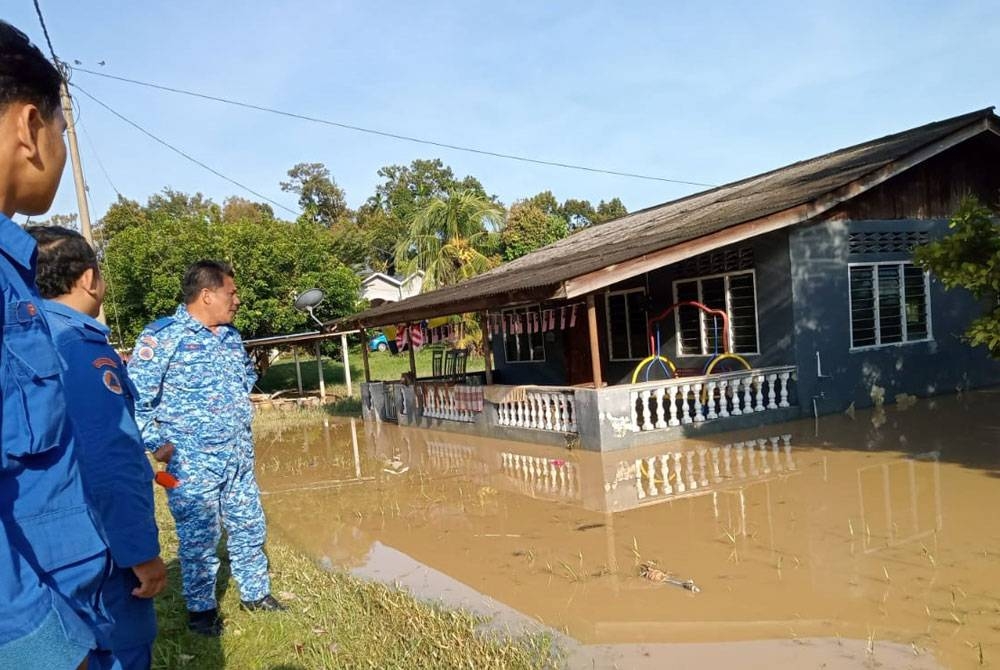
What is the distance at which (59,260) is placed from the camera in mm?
2408

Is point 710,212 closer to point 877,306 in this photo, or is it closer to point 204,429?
point 877,306

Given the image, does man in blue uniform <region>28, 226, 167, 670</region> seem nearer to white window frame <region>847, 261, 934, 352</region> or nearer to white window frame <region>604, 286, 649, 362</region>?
white window frame <region>847, 261, 934, 352</region>

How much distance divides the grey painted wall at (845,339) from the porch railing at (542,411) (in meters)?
3.32

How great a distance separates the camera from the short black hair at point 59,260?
240 centimetres

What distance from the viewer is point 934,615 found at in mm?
3607

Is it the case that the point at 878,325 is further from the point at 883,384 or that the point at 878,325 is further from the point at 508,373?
the point at 508,373

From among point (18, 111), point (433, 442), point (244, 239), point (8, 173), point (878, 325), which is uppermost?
point (244, 239)

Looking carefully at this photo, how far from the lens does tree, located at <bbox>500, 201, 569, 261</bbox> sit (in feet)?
115

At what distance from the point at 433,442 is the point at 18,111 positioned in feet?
34.9

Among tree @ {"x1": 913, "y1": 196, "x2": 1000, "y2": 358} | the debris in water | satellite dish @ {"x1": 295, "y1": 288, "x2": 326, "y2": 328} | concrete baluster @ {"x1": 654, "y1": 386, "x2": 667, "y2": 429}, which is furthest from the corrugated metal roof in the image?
satellite dish @ {"x1": 295, "y1": 288, "x2": 326, "y2": 328}

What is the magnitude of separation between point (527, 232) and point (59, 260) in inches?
1325

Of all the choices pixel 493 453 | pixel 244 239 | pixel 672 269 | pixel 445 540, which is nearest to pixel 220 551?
pixel 445 540

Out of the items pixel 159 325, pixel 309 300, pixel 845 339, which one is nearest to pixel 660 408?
pixel 845 339

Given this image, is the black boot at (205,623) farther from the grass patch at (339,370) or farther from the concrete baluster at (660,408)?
the grass patch at (339,370)
